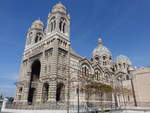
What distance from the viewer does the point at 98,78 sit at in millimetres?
42906

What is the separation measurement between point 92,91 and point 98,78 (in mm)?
14748

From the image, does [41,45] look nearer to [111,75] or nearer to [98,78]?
[98,78]

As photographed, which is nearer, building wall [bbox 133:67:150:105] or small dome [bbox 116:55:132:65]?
building wall [bbox 133:67:150:105]

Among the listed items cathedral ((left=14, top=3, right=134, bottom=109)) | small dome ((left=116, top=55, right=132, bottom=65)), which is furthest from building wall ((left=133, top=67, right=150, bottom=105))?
small dome ((left=116, top=55, right=132, bottom=65))

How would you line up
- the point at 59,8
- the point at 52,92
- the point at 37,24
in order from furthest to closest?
the point at 37,24
the point at 59,8
the point at 52,92

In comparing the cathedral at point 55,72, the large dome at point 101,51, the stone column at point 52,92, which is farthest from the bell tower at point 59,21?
the large dome at point 101,51

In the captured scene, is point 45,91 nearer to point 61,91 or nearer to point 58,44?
point 61,91

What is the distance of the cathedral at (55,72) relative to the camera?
28.8 meters

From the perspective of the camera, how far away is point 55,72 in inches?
1126

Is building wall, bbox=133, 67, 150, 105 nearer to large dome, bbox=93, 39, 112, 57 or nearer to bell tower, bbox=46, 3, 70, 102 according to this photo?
large dome, bbox=93, 39, 112, 57

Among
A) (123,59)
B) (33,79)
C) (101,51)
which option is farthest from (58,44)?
(123,59)

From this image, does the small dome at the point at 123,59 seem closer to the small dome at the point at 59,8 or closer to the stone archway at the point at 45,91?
the small dome at the point at 59,8

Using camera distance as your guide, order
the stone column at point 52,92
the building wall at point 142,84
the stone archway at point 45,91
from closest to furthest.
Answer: the stone column at point 52,92 → the stone archway at point 45,91 → the building wall at point 142,84

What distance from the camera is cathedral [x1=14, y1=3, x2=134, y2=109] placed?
1133 inches
